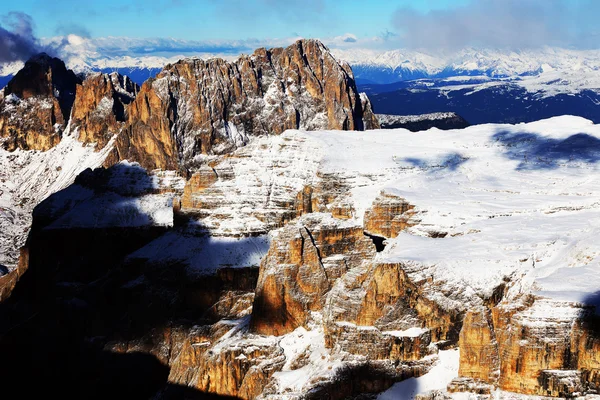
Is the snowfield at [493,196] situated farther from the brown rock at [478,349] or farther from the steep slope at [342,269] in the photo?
the brown rock at [478,349]

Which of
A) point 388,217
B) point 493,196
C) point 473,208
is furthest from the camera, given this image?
point 493,196

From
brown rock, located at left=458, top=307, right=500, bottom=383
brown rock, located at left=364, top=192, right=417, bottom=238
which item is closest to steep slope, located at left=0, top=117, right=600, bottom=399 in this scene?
brown rock, located at left=458, top=307, right=500, bottom=383

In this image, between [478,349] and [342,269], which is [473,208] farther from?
[478,349]

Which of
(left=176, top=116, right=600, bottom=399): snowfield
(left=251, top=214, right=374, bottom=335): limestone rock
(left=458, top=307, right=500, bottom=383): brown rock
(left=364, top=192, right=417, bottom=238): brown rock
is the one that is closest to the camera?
(left=458, top=307, right=500, bottom=383): brown rock

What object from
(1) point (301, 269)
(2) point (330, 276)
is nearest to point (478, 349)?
(2) point (330, 276)

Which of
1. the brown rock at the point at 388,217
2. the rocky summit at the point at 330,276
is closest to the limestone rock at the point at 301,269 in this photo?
the rocky summit at the point at 330,276

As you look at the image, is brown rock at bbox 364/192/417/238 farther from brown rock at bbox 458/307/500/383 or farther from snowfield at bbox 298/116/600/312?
brown rock at bbox 458/307/500/383

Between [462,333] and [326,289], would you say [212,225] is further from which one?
[462,333]

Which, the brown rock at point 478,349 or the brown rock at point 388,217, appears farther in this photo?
the brown rock at point 388,217

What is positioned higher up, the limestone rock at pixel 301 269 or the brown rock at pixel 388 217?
the brown rock at pixel 388 217
